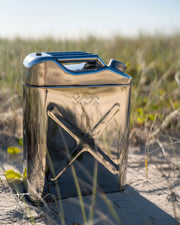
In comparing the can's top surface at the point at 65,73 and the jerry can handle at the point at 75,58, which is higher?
the jerry can handle at the point at 75,58

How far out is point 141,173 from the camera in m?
1.59

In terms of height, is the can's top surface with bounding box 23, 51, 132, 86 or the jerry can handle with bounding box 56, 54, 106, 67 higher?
the jerry can handle with bounding box 56, 54, 106, 67

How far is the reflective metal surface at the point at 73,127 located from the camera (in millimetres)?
1160

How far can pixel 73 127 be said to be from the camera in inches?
49.0

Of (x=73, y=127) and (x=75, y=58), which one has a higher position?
(x=75, y=58)

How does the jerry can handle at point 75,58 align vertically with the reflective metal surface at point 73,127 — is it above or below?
above

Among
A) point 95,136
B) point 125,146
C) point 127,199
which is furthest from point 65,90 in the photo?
point 127,199

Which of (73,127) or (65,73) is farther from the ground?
(65,73)

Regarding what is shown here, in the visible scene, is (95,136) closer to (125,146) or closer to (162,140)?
(125,146)

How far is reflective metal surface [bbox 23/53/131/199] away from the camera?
45.7 inches

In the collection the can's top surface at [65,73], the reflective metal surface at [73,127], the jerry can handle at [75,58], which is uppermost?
the jerry can handle at [75,58]

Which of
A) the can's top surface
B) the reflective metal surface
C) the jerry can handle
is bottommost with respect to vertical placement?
the reflective metal surface

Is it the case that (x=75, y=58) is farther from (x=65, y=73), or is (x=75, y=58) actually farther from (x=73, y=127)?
(x=73, y=127)

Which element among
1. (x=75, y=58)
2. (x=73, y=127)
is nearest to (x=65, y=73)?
(x=75, y=58)
